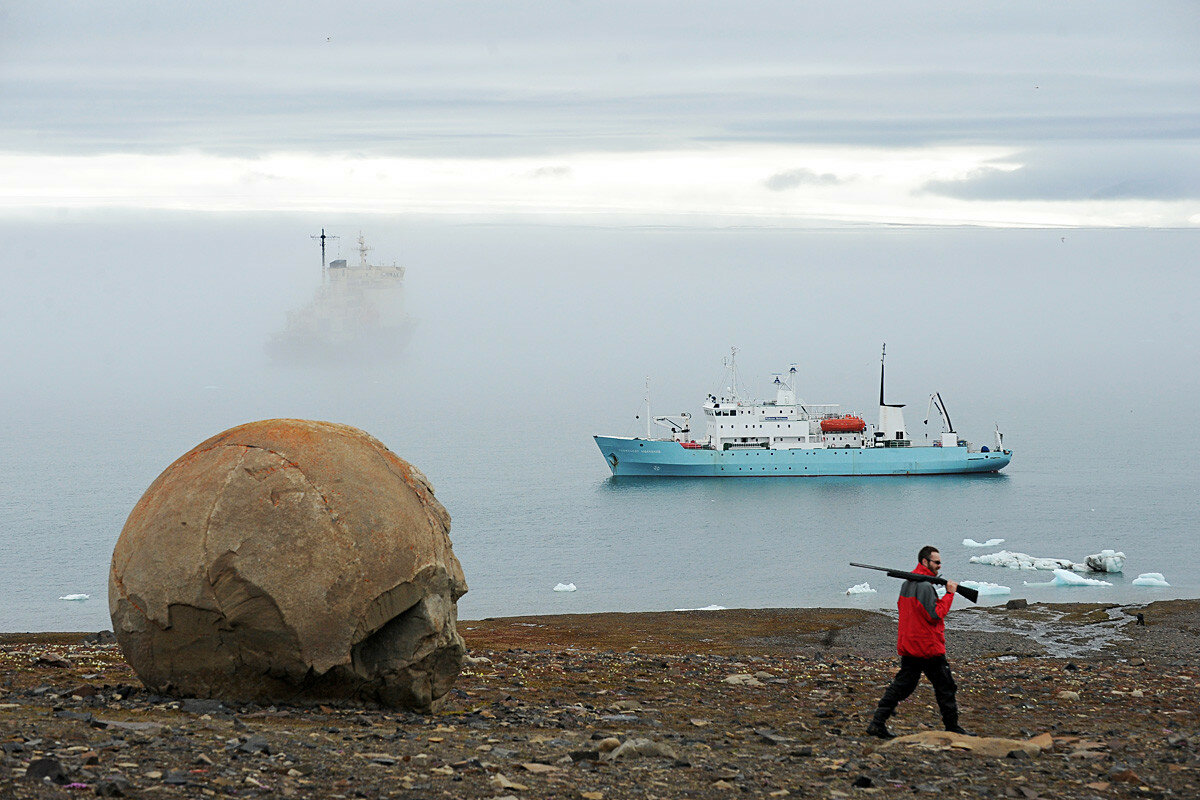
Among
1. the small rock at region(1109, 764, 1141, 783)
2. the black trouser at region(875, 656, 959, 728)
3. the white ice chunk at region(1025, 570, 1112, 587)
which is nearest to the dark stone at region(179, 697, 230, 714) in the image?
the black trouser at region(875, 656, 959, 728)

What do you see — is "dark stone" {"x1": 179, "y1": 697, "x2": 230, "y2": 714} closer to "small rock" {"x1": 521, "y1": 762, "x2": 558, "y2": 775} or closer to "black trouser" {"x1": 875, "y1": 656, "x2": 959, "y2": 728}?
"small rock" {"x1": 521, "y1": 762, "x2": 558, "y2": 775}

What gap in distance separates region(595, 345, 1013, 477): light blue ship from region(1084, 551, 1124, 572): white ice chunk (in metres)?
36.2

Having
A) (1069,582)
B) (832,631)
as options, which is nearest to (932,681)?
(832,631)

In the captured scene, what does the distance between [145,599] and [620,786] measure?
16.3 ft

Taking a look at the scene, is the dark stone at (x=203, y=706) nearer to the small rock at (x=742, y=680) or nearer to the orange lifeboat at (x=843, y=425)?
the small rock at (x=742, y=680)

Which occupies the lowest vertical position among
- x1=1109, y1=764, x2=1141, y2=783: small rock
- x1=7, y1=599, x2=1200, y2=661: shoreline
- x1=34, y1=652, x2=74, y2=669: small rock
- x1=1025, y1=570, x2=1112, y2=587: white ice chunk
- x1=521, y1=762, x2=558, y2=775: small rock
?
x1=1025, y1=570, x2=1112, y2=587: white ice chunk

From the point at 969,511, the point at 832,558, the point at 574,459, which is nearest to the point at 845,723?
the point at 832,558

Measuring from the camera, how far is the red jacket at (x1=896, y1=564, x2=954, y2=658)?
1120 cm

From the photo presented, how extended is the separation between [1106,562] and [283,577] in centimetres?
5029

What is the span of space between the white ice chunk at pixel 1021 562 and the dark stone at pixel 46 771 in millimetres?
51724

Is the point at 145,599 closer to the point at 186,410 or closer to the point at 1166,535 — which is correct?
the point at 1166,535

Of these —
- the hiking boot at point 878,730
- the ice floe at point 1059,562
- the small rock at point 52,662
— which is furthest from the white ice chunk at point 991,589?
the small rock at point 52,662

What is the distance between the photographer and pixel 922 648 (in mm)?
11289

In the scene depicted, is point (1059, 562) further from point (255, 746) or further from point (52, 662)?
point (255, 746)
